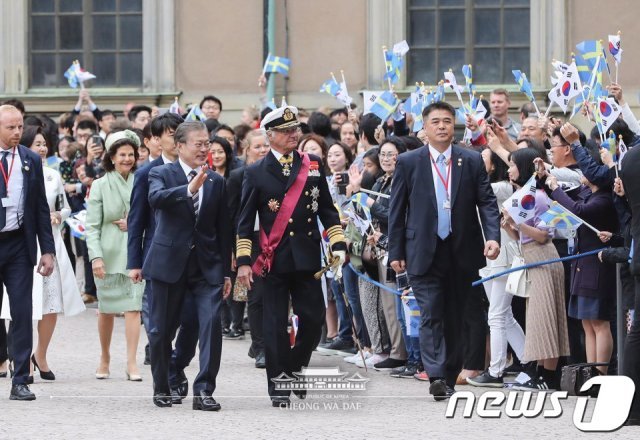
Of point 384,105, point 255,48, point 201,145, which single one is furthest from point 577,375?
point 255,48

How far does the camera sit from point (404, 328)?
13.8 meters

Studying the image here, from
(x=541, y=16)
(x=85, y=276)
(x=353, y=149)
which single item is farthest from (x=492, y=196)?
(x=541, y=16)

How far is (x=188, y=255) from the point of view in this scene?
1125 cm

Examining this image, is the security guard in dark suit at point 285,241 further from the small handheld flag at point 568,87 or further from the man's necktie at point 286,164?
the small handheld flag at point 568,87

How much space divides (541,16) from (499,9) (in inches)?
27.9

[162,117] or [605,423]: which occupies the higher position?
[162,117]

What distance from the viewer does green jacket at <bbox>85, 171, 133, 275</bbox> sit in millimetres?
13422

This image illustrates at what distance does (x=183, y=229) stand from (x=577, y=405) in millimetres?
2840

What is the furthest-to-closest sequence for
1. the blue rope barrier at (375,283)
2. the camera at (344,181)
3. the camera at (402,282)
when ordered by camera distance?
1. the camera at (344,181)
2. the blue rope barrier at (375,283)
3. the camera at (402,282)

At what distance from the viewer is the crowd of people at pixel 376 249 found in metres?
11.3

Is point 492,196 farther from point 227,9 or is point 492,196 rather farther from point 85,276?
point 227,9

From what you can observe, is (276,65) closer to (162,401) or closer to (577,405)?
(162,401)

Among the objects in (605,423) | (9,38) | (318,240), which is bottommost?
(605,423)

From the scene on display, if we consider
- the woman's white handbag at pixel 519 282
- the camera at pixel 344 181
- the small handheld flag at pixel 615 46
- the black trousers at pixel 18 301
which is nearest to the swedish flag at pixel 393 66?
the camera at pixel 344 181
